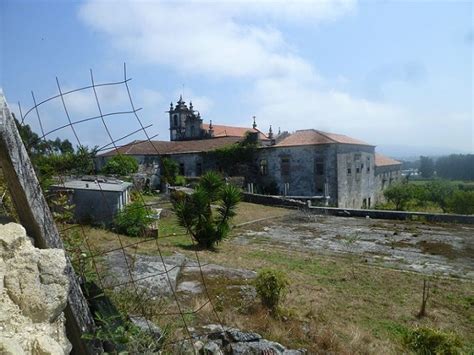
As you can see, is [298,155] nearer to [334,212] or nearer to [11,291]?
[334,212]

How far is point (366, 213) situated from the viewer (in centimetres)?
1892

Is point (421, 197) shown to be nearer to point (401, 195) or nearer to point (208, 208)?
point (401, 195)

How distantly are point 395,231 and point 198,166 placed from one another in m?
20.3

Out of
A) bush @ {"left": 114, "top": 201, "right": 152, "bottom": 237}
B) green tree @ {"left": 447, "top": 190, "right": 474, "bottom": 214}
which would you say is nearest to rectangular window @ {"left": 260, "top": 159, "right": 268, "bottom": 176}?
green tree @ {"left": 447, "top": 190, "right": 474, "bottom": 214}

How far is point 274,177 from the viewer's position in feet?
96.4

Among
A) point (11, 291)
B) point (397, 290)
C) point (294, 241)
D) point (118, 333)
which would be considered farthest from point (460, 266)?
point (11, 291)

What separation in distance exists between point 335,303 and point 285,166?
2268 cm

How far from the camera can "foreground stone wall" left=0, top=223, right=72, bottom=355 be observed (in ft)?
5.56

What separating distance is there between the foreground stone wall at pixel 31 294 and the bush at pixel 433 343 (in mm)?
3421

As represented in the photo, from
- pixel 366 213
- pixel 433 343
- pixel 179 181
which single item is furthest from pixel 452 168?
pixel 433 343

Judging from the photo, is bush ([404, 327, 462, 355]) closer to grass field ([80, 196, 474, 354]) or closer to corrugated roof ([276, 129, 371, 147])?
grass field ([80, 196, 474, 354])

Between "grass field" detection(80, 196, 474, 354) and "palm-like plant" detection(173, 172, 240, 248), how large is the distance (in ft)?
1.48

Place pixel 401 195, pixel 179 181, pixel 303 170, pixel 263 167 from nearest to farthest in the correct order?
pixel 401 195 → pixel 179 181 → pixel 303 170 → pixel 263 167

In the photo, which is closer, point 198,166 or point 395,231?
point 395,231
